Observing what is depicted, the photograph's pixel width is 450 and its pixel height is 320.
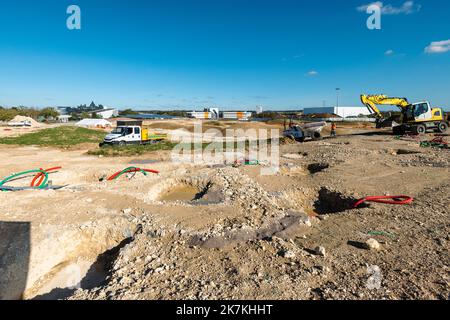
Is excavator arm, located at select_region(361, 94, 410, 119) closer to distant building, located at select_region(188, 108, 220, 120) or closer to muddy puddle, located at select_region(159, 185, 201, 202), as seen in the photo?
muddy puddle, located at select_region(159, 185, 201, 202)

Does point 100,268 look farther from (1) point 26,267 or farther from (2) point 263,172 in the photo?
(2) point 263,172

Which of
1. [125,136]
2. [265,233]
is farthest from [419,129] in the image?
[125,136]

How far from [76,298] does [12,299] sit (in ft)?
5.79

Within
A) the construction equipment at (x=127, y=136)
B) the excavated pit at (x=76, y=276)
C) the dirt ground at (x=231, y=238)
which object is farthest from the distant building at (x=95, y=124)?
the excavated pit at (x=76, y=276)

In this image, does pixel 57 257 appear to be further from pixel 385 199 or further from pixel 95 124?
pixel 95 124

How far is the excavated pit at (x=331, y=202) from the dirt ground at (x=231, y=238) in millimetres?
34

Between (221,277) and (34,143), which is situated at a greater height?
(34,143)

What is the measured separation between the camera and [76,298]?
374 cm

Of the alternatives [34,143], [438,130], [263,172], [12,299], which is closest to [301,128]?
[438,130]

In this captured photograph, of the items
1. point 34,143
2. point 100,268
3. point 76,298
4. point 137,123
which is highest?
point 137,123

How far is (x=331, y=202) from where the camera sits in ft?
28.5

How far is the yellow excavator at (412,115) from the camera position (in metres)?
20.4

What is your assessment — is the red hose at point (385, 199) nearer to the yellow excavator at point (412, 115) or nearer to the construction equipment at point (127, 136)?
the yellow excavator at point (412, 115)

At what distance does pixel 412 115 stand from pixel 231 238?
858 inches
